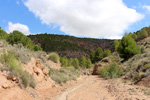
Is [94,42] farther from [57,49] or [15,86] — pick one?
[15,86]

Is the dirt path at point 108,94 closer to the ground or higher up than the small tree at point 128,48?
closer to the ground

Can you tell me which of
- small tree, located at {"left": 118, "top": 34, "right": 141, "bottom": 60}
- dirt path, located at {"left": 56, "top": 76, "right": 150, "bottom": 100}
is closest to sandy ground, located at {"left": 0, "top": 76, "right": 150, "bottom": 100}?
dirt path, located at {"left": 56, "top": 76, "right": 150, "bottom": 100}

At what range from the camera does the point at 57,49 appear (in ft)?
251

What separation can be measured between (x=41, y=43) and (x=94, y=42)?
47646 millimetres

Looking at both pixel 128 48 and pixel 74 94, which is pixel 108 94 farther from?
pixel 128 48

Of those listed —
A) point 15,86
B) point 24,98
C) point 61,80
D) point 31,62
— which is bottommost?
point 61,80

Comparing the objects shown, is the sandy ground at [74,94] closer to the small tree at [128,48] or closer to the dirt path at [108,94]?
the dirt path at [108,94]

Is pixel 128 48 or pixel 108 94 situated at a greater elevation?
pixel 128 48

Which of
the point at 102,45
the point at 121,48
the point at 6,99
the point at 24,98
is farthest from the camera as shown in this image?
the point at 102,45

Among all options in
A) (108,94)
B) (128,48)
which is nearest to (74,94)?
(108,94)

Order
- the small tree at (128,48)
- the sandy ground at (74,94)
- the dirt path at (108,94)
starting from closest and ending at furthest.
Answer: the sandy ground at (74,94)
the dirt path at (108,94)
the small tree at (128,48)

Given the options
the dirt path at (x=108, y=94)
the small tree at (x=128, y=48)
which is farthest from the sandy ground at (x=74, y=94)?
the small tree at (x=128, y=48)

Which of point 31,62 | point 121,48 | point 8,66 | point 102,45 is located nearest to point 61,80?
point 31,62

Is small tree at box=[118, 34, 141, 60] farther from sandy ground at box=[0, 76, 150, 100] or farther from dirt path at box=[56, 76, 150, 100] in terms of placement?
sandy ground at box=[0, 76, 150, 100]
